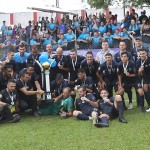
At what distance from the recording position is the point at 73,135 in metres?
7.89

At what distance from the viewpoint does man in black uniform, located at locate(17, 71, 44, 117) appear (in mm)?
9828

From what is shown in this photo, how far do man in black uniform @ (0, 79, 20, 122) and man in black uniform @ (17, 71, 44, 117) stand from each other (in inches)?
9.8

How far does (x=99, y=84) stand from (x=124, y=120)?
6.14ft

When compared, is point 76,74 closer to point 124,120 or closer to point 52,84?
point 52,84

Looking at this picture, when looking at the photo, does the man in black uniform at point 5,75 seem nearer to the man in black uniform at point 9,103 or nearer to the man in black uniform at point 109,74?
the man in black uniform at point 9,103

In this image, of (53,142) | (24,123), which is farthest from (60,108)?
(53,142)

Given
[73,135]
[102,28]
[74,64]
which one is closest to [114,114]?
[73,135]

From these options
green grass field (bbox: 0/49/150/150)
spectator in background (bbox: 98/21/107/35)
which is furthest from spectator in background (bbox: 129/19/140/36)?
green grass field (bbox: 0/49/150/150)

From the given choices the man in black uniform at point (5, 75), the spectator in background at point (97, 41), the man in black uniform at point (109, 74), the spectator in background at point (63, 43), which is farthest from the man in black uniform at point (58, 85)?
the spectator in background at point (63, 43)

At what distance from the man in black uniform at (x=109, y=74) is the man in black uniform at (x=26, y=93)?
5.60 ft

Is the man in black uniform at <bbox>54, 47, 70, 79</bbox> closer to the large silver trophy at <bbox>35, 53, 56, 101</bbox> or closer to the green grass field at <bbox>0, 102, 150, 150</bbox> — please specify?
the large silver trophy at <bbox>35, 53, 56, 101</bbox>

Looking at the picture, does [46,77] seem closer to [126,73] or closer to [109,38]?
[126,73]

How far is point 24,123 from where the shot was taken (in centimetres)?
923

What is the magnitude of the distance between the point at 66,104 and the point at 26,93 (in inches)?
39.6
